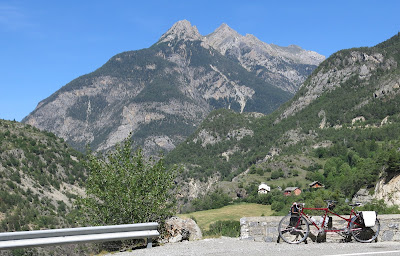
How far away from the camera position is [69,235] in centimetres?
959

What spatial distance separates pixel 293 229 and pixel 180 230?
375cm

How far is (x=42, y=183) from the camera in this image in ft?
322

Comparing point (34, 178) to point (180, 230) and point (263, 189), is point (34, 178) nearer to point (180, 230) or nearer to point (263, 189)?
point (180, 230)

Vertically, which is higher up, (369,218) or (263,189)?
(369,218)

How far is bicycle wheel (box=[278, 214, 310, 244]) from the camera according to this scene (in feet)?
36.3

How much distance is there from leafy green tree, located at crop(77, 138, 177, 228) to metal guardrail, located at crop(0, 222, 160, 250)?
10.4 feet

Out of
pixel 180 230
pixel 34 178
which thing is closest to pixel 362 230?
pixel 180 230

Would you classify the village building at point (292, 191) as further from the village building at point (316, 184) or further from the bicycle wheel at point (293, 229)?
the bicycle wheel at point (293, 229)

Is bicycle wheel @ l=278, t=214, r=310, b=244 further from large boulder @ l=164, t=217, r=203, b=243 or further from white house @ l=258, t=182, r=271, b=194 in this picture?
white house @ l=258, t=182, r=271, b=194

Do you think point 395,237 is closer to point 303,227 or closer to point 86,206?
point 303,227

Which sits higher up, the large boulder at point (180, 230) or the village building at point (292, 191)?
the large boulder at point (180, 230)

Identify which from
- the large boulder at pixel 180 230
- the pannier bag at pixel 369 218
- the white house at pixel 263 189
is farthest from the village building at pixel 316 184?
the pannier bag at pixel 369 218

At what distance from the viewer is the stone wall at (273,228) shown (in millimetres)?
11391

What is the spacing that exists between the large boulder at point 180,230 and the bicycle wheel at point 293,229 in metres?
3.08
